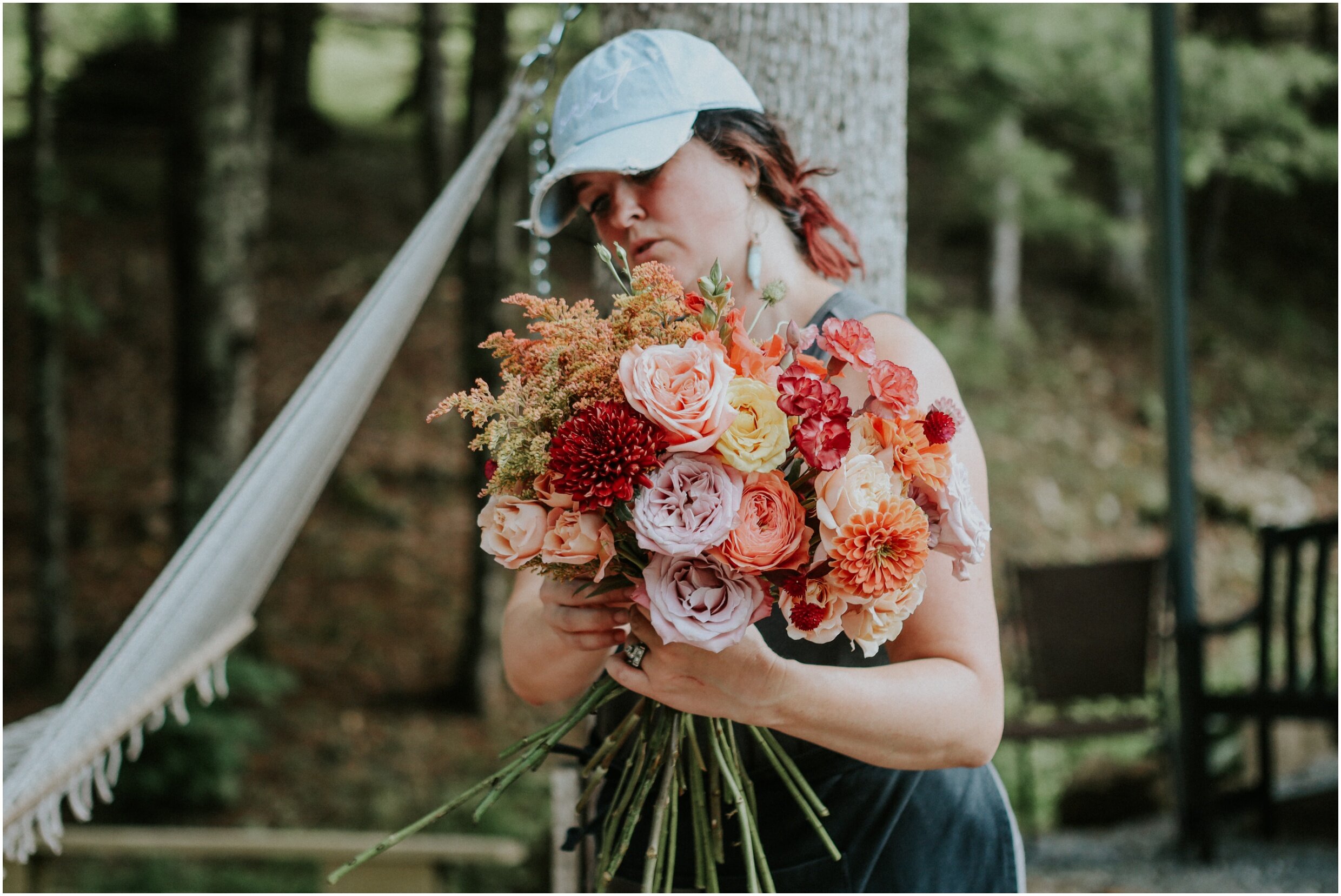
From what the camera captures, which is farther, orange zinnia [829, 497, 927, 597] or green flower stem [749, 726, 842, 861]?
green flower stem [749, 726, 842, 861]

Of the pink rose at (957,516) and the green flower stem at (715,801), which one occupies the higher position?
the pink rose at (957,516)

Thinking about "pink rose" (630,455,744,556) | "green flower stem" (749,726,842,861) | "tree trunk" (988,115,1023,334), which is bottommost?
"tree trunk" (988,115,1023,334)

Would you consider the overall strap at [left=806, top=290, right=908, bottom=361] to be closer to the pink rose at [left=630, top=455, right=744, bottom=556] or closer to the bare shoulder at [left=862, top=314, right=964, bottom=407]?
the bare shoulder at [left=862, top=314, right=964, bottom=407]

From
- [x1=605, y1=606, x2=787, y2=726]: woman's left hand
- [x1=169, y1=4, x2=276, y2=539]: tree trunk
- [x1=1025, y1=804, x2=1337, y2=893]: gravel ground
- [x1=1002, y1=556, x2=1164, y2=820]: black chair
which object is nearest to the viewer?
[x1=605, y1=606, x2=787, y2=726]: woman's left hand

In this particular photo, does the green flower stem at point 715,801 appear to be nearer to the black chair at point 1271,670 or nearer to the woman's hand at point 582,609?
the woman's hand at point 582,609

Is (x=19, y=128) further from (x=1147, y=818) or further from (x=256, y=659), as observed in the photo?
(x=1147, y=818)

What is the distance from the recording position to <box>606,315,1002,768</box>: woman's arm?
4.09ft

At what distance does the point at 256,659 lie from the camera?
673 centimetres

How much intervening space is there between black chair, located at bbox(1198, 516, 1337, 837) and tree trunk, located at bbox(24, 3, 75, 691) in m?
6.23

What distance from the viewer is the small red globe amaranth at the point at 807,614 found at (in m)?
1.18

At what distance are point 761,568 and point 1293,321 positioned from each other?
11364 millimetres

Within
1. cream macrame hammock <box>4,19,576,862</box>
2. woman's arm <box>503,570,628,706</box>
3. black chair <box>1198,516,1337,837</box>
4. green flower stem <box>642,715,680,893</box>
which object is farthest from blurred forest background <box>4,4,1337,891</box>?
green flower stem <box>642,715,680,893</box>

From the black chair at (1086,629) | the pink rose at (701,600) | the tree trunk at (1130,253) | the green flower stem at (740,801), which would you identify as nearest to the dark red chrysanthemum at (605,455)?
the pink rose at (701,600)

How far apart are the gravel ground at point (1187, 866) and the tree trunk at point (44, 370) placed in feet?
19.0
